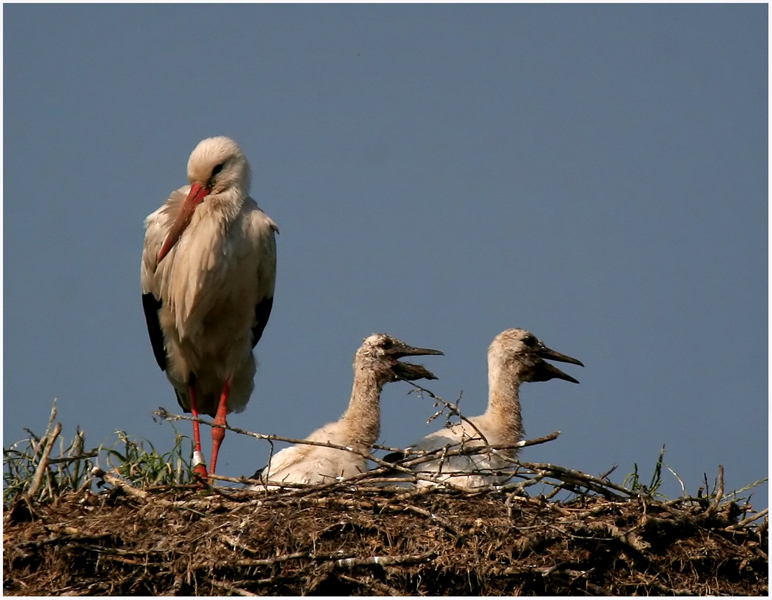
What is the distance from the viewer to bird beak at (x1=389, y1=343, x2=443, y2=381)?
7.21m

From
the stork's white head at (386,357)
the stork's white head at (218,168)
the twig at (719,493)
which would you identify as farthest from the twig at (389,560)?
the stork's white head at (218,168)

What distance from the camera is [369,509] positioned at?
565 centimetres

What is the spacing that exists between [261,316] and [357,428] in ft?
4.32

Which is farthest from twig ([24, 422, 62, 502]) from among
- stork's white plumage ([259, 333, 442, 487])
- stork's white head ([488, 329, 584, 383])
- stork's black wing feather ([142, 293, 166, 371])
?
stork's white head ([488, 329, 584, 383])

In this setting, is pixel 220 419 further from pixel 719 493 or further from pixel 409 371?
pixel 719 493

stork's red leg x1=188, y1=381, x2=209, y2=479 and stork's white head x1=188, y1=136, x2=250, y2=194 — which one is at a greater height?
stork's white head x1=188, y1=136, x2=250, y2=194

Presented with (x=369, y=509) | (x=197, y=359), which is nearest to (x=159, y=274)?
(x=197, y=359)

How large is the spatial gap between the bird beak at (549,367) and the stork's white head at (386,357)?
640 millimetres

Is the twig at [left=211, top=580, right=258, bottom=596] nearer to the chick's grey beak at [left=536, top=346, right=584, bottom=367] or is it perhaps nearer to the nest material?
the nest material

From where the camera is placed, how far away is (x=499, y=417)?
7059 millimetres

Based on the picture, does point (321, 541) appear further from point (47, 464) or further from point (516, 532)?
point (47, 464)

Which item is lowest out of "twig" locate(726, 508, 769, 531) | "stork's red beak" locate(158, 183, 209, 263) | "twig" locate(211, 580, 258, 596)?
"twig" locate(211, 580, 258, 596)

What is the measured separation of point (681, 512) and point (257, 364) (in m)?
3.09

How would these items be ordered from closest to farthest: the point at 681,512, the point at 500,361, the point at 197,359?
the point at 681,512 → the point at 500,361 → the point at 197,359
